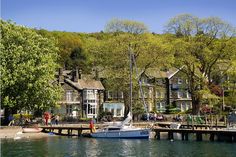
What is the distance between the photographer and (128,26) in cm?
8338

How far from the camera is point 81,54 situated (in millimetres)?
143750

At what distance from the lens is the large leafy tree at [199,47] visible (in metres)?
78.2

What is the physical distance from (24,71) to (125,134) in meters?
16.0

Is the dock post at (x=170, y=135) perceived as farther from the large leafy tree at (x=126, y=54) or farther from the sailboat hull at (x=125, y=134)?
the large leafy tree at (x=126, y=54)

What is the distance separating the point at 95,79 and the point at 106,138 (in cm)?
3729

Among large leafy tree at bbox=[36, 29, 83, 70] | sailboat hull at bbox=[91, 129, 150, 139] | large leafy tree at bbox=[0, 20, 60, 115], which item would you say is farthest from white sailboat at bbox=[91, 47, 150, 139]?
large leafy tree at bbox=[36, 29, 83, 70]

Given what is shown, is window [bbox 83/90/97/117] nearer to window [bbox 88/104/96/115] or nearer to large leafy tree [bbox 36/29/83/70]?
window [bbox 88/104/96/115]

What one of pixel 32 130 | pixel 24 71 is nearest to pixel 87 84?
pixel 32 130

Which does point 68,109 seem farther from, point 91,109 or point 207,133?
point 207,133

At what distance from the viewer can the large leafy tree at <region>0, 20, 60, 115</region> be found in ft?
201

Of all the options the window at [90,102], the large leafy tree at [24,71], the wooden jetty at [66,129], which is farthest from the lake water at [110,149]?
the window at [90,102]

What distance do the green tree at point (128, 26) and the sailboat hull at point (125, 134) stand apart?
91.5 ft

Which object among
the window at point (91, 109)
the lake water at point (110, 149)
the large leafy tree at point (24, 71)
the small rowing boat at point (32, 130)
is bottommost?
the lake water at point (110, 149)

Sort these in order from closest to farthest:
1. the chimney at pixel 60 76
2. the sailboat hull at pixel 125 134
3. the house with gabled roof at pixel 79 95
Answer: the sailboat hull at pixel 125 134 → the chimney at pixel 60 76 → the house with gabled roof at pixel 79 95
